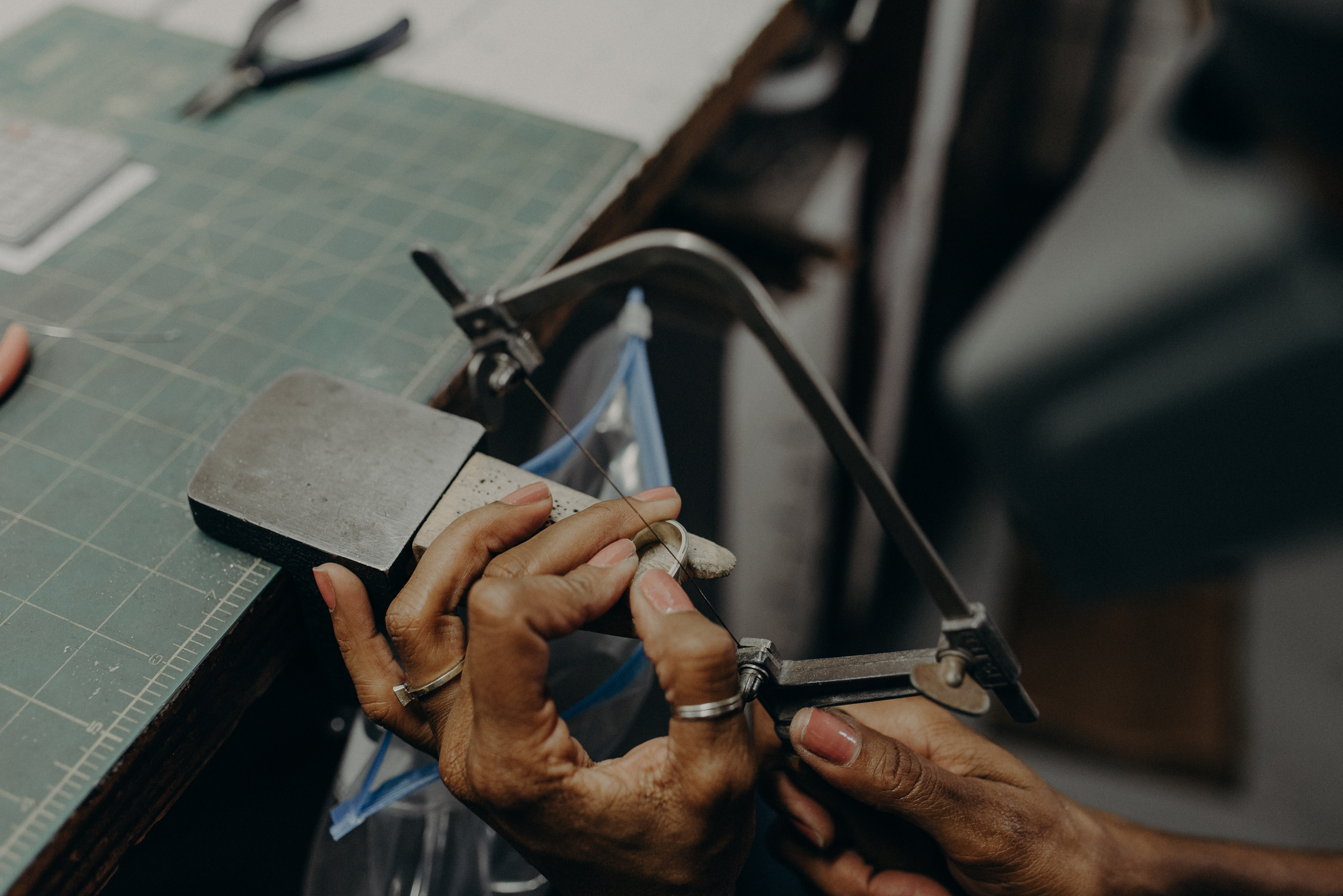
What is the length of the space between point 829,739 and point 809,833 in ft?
0.45

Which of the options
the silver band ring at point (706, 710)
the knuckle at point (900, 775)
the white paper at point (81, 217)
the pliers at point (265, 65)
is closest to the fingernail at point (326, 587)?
the silver band ring at point (706, 710)

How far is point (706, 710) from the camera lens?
398mm

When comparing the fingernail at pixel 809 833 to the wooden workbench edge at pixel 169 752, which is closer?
→ the wooden workbench edge at pixel 169 752

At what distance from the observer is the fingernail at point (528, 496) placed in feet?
1.58

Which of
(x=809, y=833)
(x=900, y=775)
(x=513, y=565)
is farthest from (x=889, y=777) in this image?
(x=513, y=565)

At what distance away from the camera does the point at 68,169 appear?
Result: 0.75 m

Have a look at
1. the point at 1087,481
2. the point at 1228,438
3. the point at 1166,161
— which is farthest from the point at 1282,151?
the point at 1166,161

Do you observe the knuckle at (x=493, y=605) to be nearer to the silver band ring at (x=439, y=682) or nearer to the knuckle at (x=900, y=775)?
the silver band ring at (x=439, y=682)

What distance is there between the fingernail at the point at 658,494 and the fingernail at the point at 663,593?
0.06 m

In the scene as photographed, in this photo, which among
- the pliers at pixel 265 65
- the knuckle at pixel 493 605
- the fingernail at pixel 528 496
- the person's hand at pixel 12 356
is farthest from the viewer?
the pliers at pixel 265 65

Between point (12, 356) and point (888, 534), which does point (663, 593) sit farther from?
point (12, 356)

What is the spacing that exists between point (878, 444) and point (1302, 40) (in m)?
0.96

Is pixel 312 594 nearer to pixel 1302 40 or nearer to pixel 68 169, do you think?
pixel 68 169

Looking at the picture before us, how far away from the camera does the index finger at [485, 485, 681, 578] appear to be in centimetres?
44
